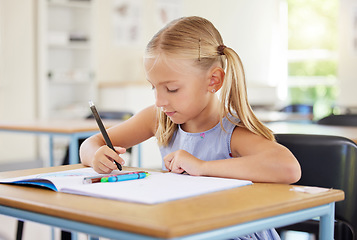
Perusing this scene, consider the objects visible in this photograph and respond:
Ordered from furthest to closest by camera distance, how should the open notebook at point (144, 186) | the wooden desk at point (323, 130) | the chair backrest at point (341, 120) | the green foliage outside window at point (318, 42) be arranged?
the green foliage outside window at point (318, 42) < the chair backrest at point (341, 120) < the wooden desk at point (323, 130) < the open notebook at point (144, 186)

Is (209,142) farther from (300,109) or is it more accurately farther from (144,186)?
(300,109)

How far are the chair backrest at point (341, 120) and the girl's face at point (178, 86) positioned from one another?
1797mm

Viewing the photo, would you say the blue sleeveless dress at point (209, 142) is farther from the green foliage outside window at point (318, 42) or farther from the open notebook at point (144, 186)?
the green foliage outside window at point (318, 42)

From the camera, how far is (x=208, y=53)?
1.42 metres

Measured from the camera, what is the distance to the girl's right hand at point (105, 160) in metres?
1.27

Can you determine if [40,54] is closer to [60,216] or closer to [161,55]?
[161,55]

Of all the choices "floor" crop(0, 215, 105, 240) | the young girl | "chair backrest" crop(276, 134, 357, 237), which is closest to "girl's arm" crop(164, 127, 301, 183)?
the young girl

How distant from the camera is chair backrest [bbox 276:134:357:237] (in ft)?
5.04

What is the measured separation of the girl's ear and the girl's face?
2 cm

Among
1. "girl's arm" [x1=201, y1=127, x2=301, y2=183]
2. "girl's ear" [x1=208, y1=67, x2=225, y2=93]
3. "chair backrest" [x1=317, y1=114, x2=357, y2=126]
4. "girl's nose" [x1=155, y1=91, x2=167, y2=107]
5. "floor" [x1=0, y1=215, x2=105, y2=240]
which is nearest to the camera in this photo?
"girl's arm" [x1=201, y1=127, x2=301, y2=183]

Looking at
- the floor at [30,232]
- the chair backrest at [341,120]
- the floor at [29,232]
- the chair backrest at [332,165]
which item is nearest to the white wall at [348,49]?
the chair backrest at [341,120]

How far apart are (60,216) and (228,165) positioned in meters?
0.47

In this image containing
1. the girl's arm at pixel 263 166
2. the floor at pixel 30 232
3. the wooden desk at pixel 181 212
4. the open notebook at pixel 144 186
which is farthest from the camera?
the floor at pixel 30 232

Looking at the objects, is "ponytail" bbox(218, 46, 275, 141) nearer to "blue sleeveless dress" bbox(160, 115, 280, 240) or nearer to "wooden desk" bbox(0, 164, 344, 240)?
"blue sleeveless dress" bbox(160, 115, 280, 240)
